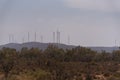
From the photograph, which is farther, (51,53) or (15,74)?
(51,53)

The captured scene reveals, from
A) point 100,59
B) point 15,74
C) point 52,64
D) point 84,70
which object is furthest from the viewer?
point 100,59

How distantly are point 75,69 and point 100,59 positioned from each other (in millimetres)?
32915

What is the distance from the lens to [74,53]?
4668 inches

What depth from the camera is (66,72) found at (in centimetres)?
7381

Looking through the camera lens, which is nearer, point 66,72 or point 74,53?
point 66,72

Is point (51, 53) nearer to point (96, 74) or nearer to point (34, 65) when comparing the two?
point (34, 65)

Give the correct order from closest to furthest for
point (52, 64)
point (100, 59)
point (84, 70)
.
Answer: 1. point (84, 70)
2. point (52, 64)
3. point (100, 59)

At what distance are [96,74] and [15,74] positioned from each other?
17.6 meters

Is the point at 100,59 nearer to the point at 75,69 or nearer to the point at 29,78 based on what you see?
the point at 75,69

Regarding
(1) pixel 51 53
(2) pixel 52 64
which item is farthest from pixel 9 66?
(1) pixel 51 53

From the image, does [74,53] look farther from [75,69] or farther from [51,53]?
[75,69]

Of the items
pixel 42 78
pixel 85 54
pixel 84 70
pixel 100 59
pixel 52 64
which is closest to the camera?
pixel 42 78

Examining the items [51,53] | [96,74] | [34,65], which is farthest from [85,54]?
[96,74]

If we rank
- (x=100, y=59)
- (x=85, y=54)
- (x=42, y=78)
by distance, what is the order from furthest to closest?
1. (x=85, y=54)
2. (x=100, y=59)
3. (x=42, y=78)
